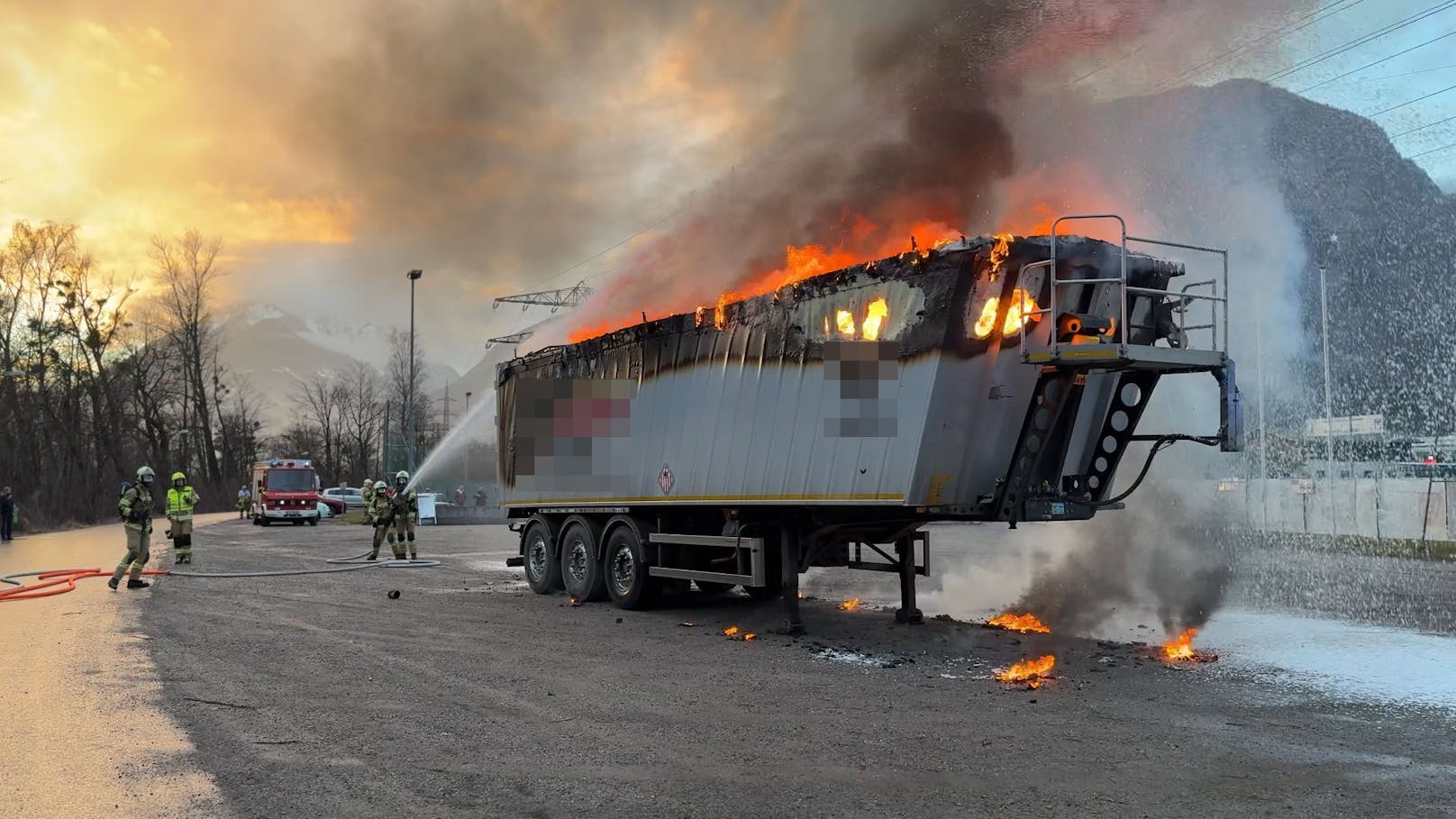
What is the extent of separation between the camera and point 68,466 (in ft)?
165

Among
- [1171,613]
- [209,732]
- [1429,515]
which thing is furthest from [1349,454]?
[209,732]

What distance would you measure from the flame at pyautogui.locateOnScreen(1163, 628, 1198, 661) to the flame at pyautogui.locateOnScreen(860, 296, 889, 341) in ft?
11.7

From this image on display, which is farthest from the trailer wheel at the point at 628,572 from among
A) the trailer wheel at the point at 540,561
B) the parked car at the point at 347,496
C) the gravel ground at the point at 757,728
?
the parked car at the point at 347,496

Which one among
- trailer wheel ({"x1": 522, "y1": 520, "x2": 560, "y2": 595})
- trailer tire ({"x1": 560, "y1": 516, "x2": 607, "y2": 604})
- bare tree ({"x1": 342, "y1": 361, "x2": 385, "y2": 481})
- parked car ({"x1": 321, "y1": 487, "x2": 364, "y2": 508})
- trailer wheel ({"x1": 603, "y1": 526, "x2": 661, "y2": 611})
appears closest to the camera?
trailer wheel ({"x1": 603, "y1": 526, "x2": 661, "y2": 611})

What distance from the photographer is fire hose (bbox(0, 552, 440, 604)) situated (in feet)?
44.7

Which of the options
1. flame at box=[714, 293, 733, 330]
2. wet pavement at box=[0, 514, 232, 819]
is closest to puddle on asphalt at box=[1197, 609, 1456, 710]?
flame at box=[714, 293, 733, 330]

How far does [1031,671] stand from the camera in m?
7.68

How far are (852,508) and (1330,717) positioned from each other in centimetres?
373

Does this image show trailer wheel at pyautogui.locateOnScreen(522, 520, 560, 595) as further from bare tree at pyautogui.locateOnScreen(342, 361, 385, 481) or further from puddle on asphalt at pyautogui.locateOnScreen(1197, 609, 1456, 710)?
bare tree at pyautogui.locateOnScreen(342, 361, 385, 481)

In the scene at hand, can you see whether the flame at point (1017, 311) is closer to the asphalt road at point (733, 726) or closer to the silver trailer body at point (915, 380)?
the silver trailer body at point (915, 380)

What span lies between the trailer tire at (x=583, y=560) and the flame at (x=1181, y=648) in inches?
247

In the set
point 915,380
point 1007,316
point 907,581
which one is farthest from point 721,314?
point 907,581

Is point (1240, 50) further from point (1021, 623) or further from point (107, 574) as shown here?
point (107, 574)

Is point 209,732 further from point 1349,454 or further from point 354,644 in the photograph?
point 1349,454
